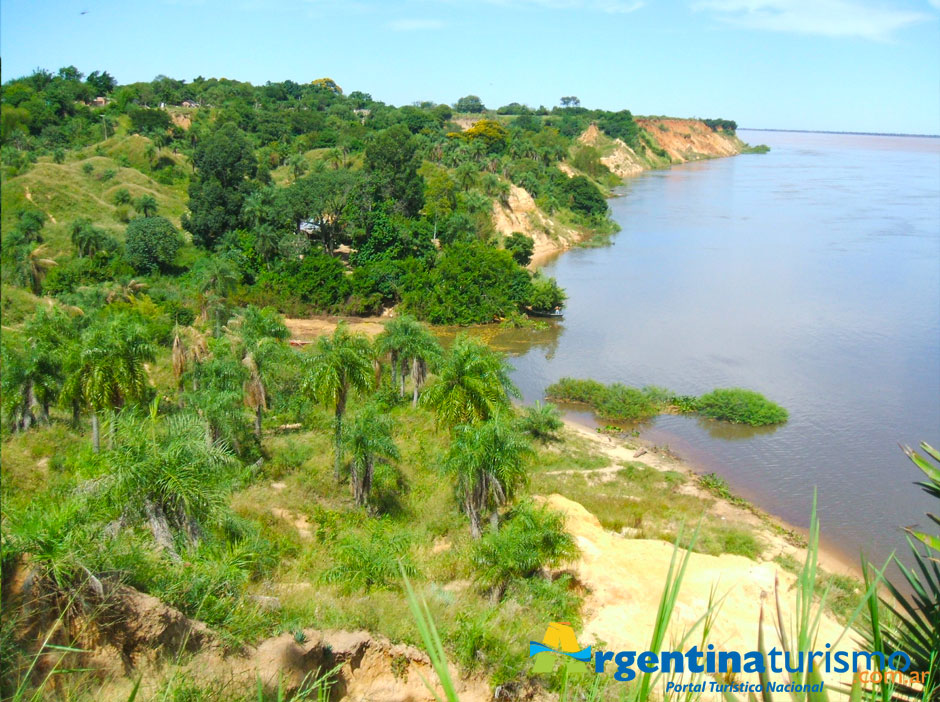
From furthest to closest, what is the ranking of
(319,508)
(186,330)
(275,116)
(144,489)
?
(275,116), (186,330), (319,508), (144,489)

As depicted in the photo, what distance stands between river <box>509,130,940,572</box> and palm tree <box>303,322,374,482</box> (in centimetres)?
1272

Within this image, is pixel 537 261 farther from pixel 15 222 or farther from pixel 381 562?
pixel 381 562

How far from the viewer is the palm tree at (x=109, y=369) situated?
15.2 metres

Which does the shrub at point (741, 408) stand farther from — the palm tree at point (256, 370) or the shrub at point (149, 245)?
the shrub at point (149, 245)

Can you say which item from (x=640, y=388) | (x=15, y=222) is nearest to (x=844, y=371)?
(x=640, y=388)

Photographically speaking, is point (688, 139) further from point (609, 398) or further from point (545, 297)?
point (609, 398)

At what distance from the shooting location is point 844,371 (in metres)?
32.0

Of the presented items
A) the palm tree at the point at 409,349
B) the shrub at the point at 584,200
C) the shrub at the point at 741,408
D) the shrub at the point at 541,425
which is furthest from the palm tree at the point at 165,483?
the shrub at the point at 584,200

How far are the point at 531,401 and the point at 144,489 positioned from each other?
22.0m

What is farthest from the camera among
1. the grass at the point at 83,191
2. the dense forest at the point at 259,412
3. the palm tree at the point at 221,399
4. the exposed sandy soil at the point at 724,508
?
the grass at the point at 83,191

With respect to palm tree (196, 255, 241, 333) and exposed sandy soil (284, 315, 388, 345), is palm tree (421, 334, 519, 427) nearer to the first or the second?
palm tree (196, 255, 241, 333)

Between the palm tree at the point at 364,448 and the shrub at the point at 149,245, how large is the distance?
28613 millimetres
